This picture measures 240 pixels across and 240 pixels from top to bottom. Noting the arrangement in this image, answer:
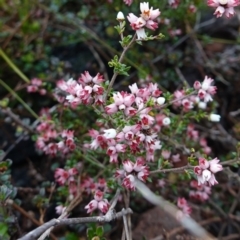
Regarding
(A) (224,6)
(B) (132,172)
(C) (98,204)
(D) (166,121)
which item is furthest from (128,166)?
(A) (224,6)

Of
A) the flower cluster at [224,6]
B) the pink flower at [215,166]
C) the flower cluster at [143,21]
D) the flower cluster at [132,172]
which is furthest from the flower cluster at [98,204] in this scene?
the flower cluster at [224,6]

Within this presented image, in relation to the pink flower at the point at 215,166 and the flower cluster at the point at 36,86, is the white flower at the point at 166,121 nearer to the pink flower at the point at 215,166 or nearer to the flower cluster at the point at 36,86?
the pink flower at the point at 215,166

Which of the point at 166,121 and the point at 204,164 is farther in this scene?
the point at 166,121

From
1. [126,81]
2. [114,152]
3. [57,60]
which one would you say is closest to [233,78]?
[126,81]

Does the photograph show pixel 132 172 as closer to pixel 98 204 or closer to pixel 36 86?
pixel 98 204

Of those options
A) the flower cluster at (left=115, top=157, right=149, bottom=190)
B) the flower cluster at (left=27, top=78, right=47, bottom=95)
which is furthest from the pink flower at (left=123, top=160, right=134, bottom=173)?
the flower cluster at (left=27, top=78, right=47, bottom=95)

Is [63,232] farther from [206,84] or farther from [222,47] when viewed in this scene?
[222,47]

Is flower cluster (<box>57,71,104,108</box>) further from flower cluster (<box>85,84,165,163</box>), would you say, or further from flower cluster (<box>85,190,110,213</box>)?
flower cluster (<box>85,190,110,213</box>)
